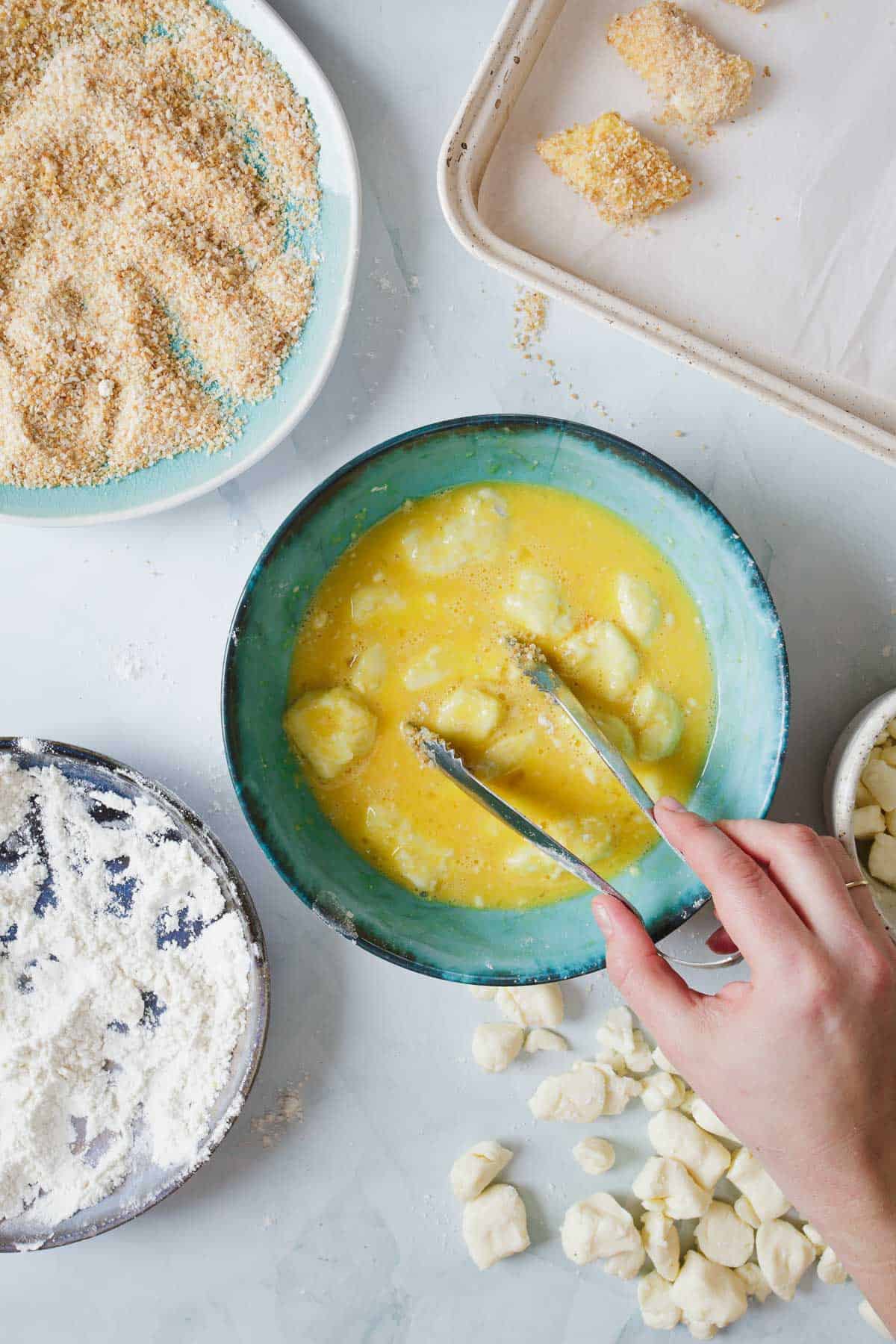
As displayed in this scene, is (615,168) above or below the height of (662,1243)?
above

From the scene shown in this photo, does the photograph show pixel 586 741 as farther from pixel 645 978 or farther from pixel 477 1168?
Answer: pixel 477 1168

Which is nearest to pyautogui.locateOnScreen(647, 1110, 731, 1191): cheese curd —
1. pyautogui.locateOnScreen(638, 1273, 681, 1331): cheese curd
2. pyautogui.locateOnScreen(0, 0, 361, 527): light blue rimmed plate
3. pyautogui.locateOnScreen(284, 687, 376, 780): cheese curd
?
pyautogui.locateOnScreen(638, 1273, 681, 1331): cheese curd

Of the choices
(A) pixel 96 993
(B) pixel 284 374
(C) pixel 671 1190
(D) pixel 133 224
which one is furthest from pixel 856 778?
(D) pixel 133 224

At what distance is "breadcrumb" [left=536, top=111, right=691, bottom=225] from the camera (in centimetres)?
127

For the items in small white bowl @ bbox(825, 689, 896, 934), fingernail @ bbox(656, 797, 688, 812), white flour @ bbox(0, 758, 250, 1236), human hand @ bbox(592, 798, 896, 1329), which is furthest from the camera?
white flour @ bbox(0, 758, 250, 1236)

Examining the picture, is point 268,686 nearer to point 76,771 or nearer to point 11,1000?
point 76,771

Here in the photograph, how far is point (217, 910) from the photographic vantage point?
4.35 feet

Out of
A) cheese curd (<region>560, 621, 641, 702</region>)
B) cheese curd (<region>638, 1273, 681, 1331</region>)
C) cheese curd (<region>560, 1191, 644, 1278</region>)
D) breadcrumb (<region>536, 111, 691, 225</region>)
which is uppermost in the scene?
breadcrumb (<region>536, 111, 691, 225</region>)

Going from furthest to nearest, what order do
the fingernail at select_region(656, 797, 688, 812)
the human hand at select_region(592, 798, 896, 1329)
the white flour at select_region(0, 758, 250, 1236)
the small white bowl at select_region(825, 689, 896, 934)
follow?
the white flour at select_region(0, 758, 250, 1236) → the small white bowl at select_region(825, 689, 896, 934) → the fingernail at select_region(656, 797, 688, 812) → the human hand at select_region(592, 798, 896, 1329)

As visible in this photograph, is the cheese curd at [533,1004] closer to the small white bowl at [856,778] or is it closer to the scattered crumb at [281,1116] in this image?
the scattered crumb at [281,1116]

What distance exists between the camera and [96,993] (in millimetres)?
1348

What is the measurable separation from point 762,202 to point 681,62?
7.9 inches

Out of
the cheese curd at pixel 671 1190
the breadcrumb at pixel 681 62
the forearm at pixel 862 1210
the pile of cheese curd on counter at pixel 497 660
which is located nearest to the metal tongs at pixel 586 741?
the pile of cheese curd on counter at pixel 497 660

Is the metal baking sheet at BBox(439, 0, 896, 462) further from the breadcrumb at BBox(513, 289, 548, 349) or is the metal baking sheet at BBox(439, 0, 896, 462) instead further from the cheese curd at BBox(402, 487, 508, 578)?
the cheese curd at BBox(402, 487, 508, 578)
